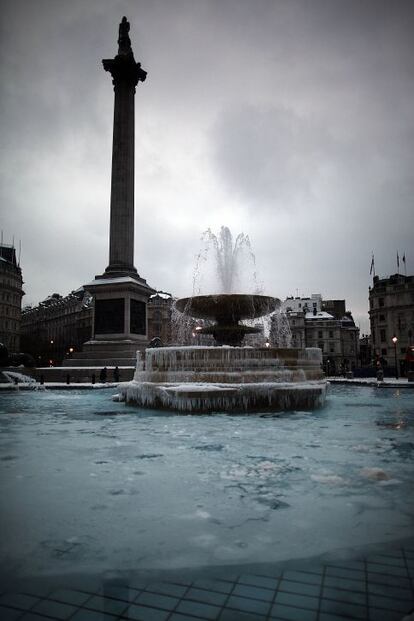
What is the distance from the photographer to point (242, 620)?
7.07ft

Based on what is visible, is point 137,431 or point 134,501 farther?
point 137,431

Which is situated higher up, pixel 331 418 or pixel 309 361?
pixel 309 361

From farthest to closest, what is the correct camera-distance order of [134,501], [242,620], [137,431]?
1. [137,431]
2. [134,501]
3. [242,620]

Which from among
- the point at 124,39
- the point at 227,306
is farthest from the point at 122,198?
the point at 227,306

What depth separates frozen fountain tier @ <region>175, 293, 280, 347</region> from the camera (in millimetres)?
16250

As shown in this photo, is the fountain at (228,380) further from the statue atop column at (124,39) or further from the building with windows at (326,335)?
the building with windows at (326,335)

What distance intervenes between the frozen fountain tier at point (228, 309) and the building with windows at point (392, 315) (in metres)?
45.5

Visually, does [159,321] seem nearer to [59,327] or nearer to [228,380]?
[59,327]

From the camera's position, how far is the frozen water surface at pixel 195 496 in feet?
9.80

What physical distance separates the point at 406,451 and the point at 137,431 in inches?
189

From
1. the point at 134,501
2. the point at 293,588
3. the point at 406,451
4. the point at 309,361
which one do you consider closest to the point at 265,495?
the point at 134,501

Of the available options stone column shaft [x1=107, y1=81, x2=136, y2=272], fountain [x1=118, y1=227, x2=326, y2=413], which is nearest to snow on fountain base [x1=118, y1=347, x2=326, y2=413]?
fountain [x1=118, y1=227, x2=326, y2=413]

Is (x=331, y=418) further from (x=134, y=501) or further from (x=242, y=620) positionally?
(x=242, y=620)

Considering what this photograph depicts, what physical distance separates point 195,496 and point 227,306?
1278 cm
